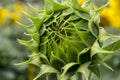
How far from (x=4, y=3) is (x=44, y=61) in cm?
406

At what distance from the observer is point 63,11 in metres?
2.71

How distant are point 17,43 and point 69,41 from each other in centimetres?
301

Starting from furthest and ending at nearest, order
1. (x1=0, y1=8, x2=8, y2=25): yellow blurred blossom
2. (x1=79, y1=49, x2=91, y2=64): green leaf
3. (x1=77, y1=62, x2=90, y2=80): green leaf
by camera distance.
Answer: (x1=0, y1=8, x2=8, y2=25): yellow blurred blossom < (x1=79, y1=49, x2=91, y2=64): green leaf < (x1=77, y1=62, x2=90, y2=80): green leaf

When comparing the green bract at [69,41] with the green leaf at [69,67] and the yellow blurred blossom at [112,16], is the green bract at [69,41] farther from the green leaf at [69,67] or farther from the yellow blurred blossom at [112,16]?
the yellow blurred blossom at [112,16]

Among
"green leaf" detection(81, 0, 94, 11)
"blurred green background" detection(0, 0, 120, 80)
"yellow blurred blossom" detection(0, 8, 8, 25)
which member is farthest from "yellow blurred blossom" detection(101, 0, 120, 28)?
"green leaf" detection(81, 0, 94, 11)

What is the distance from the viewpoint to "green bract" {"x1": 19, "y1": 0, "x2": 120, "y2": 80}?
2590 mm

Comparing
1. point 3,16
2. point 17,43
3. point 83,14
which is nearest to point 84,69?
point 83,14

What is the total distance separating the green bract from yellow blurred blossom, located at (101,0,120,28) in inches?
80.3

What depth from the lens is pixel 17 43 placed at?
5.54 metres

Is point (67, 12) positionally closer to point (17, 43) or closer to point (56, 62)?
point (56, 62)

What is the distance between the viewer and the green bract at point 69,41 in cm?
259

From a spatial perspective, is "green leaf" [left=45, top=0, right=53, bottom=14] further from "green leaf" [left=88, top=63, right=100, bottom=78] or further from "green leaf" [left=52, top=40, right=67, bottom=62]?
"green leaf" [left=88, top=63, right=100, bottom=78]

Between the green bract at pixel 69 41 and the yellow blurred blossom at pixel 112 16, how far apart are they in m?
2.04

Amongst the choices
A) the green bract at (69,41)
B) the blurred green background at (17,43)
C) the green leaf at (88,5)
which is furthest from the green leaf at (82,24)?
the blurred green background at (17,43)
